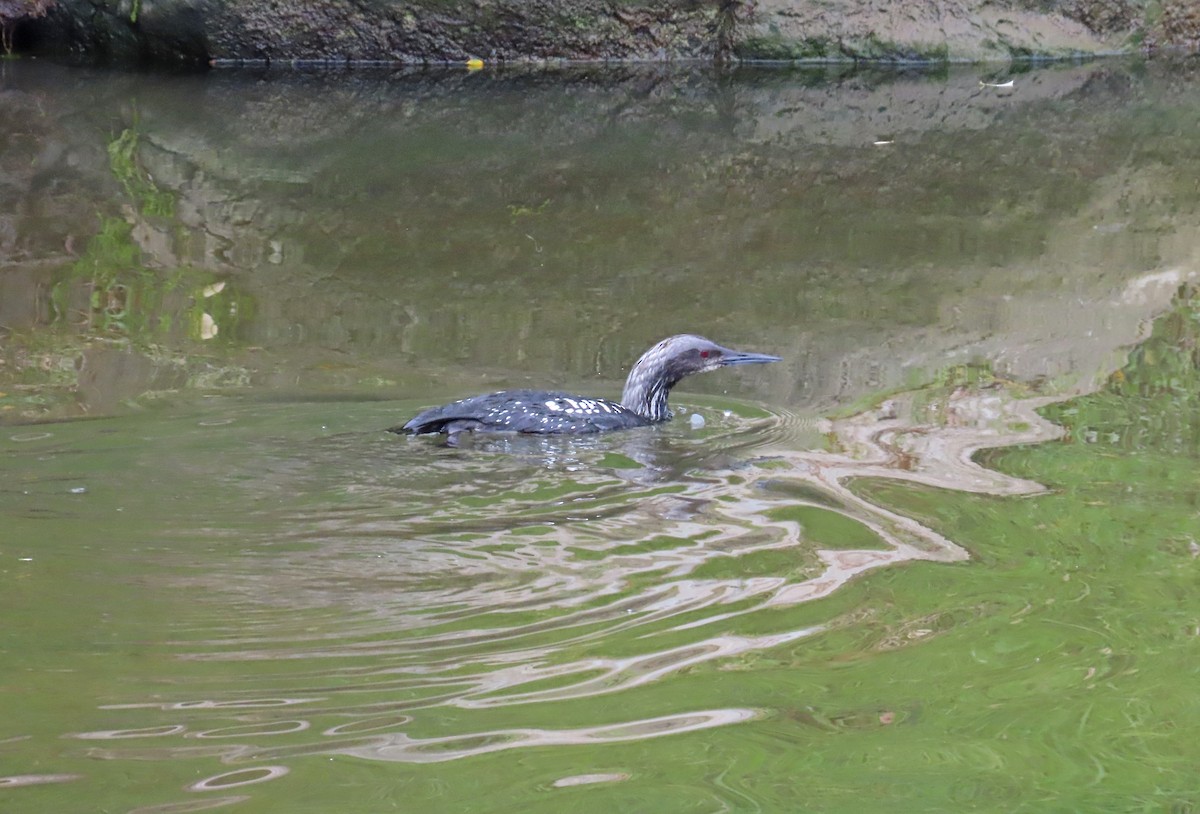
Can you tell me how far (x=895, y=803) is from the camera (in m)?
3.46

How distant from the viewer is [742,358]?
23.0 feet

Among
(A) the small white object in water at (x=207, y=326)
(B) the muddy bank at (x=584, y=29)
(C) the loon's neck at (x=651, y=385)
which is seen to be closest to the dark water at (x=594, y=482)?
(A) the small white object in water at (x=207, y=326)

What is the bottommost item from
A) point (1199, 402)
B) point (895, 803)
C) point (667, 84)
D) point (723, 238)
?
point (895, 803)

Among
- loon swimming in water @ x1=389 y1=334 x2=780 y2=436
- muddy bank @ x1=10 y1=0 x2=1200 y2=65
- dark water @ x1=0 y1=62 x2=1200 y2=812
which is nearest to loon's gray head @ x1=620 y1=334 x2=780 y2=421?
loon swimming in water @ x1=389 y1=334 x2=780 y2=436

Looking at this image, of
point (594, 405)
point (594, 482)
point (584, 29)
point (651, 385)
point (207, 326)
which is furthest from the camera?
point (584, 29)

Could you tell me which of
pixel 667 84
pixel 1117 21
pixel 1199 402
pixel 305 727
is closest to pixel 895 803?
pixel 305 727

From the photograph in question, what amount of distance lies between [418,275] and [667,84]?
25.4 ft

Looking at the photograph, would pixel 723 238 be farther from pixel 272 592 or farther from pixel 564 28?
pixel 564 28

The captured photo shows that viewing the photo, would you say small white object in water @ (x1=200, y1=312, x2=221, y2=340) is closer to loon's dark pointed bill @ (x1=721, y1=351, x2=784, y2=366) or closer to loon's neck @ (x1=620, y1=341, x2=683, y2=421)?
loon's neck @ (x1=620, y1=341, x2=683, y2=421)

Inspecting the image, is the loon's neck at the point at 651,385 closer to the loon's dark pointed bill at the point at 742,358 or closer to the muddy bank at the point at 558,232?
the loon's dark pointed bill at the point at 742,358

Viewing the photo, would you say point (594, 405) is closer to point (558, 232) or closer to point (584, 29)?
point (558, 232)

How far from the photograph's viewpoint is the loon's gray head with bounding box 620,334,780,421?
698 cm

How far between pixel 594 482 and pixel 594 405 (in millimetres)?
902

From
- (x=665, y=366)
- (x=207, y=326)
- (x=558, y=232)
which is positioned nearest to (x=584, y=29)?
(x=558, y=232)
